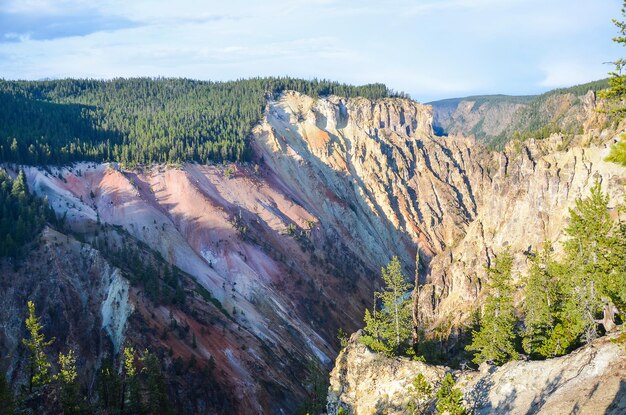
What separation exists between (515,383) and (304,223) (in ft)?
259

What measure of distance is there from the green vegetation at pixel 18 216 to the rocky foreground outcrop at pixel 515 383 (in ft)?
130

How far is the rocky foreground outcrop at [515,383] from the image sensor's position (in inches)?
849

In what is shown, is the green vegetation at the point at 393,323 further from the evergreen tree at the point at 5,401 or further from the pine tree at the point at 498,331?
the evergreen tree at the point at 5,401

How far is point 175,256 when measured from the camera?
259ft

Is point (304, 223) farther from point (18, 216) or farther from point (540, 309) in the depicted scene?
point (540, 309)

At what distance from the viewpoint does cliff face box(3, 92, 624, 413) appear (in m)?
61.9

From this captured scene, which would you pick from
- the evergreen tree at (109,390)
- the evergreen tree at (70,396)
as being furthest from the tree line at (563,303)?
the evergreen tree at (109,390)

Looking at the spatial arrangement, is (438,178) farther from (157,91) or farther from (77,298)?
(77,298)

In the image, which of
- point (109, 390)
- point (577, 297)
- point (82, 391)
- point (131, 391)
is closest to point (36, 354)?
point (109, 390)

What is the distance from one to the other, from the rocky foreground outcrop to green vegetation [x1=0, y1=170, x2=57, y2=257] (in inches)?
1561

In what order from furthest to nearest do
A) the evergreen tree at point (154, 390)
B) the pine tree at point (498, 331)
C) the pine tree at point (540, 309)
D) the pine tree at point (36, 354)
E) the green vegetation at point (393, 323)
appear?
1. the evergreen tree at point (154, 390)
2. the pine tree at point (36, 354)
3. the green vegetation at point (393, 323)
4. the pine tree at point (540, 309)
5. the pine tree at point (498, 331)

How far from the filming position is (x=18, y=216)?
59688 millimetres

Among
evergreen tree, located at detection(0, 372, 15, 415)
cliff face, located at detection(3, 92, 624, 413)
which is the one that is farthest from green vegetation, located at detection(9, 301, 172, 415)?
cliff face, located at detection(3, 92, 624, 413)

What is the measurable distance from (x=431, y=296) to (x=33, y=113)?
301 ft
